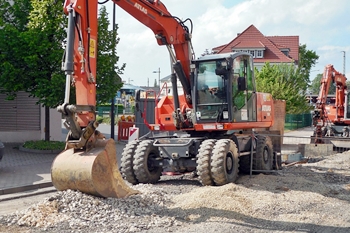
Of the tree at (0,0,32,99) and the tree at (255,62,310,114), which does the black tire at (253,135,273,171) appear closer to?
the tree at (0,0,32,99)

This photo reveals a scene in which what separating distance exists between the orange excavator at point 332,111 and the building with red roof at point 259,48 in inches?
1447

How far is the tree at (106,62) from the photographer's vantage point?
1791 centimetres

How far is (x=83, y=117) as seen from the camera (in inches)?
324

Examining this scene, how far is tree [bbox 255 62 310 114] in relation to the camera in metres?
39.2

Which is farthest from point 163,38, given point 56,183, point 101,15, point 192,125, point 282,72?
point 282,72

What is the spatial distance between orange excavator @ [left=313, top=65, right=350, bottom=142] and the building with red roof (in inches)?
1447

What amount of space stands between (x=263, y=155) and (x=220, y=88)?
2490mm

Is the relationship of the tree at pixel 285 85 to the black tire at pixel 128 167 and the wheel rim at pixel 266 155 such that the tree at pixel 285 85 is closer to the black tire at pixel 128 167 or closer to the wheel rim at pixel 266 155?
the wheel rim at pixel 266 155

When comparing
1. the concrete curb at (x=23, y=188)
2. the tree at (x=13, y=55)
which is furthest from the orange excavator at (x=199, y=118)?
the tree at (x=13, y=55)

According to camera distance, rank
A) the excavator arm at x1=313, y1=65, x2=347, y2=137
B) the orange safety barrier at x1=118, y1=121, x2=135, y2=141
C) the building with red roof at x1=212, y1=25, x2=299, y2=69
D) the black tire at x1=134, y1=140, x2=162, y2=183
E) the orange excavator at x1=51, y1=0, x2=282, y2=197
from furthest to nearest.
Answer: the building with red roof at x1=212, y1=25, x2=299, y2=69 → the orange safety barrier at x1=118, y1=121, x2=135, y2=141 → the excavator arm at x1=313, y1=65, x2=347, y2=137 → the black tire at x1=134, y1=140, x2=162, y2=183 → the orange excavator at x1=51, y1=0, x2=282, y2=197

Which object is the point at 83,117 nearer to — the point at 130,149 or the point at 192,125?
the point at 130,149

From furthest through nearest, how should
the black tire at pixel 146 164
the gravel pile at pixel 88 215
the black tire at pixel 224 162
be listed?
the black tire at pixel 146 164
the black tire at pixel 224 162
the gravel pile at pixel 88 215

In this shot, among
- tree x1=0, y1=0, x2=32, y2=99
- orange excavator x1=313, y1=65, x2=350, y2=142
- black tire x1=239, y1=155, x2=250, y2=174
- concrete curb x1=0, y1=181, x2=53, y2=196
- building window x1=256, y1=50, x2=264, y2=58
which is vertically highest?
building window x1=256, y1=50, x2=264, y2=58

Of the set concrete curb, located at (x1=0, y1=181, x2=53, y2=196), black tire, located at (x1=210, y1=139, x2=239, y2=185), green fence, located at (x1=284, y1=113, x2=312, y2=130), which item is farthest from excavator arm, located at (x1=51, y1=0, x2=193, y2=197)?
green fence, located at (x1=284, y1=113, x2=312, y2=130)
